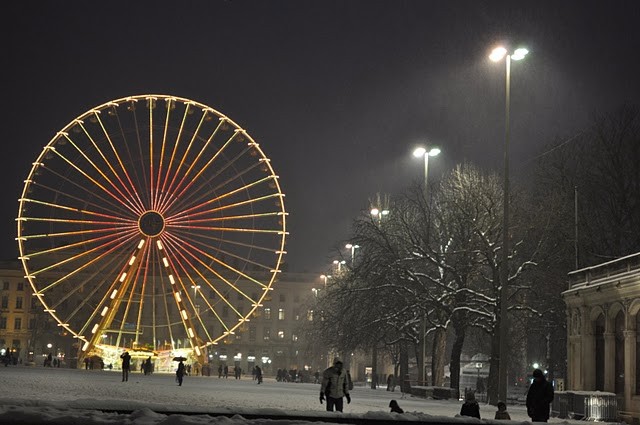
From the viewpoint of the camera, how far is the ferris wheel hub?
63062 millimetres

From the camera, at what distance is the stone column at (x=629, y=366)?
35.5 meters

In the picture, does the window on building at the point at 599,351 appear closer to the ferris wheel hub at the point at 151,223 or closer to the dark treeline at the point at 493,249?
the dark treeline at the point at 493,249

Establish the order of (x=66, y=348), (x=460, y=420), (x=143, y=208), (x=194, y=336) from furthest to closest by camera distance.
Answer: (x=66, y=348) → (x=194, y=336) → (x=143, y=208) → (x=460, y=420)

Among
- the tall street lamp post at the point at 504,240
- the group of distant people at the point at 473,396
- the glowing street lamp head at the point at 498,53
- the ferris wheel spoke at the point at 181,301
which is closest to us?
the group of distant people at the point at 473,396

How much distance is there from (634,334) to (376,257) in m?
21.0

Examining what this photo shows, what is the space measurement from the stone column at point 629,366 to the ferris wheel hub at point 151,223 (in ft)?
109

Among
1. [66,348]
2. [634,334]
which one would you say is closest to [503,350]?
[634,334]

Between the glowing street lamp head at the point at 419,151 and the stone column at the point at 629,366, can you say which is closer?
the stone column at the point at 629,366

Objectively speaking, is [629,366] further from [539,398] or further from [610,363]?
[539,398]

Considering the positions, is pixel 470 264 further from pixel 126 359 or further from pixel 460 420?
pixel 460 420

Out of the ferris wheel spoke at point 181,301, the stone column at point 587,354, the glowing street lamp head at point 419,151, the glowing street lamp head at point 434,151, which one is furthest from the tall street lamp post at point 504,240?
the ferris wheel spoke at point 181,301

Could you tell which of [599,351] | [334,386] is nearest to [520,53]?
[599,351]

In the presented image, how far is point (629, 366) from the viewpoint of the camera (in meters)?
35.5

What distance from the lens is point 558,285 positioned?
56.2m
